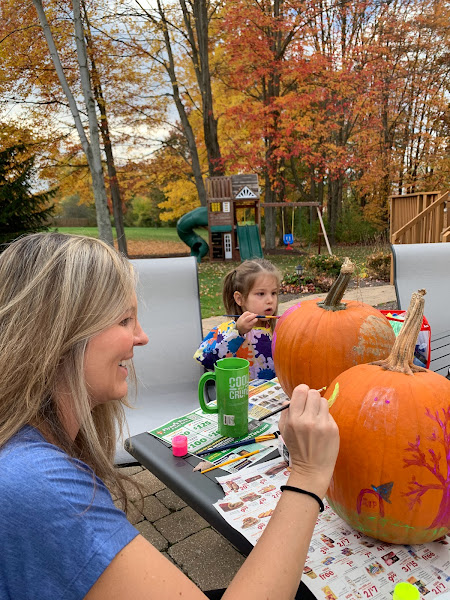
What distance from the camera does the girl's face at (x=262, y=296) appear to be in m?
2.70

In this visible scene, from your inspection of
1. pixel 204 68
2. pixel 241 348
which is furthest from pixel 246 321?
pixel 204 68

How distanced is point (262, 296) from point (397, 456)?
1.78 meters

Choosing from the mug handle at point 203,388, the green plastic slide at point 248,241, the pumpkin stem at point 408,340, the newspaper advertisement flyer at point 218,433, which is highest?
the pumpkin stem at point 408,340

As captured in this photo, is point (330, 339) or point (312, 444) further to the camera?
point (330, 339)

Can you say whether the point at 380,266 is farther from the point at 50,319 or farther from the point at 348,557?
the point at 50,319

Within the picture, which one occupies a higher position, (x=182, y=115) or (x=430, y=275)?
(x=182, y=115)

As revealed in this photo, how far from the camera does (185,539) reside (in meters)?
2.40

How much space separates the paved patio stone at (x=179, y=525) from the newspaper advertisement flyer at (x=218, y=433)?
1047mm

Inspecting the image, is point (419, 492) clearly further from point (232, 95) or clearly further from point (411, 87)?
point (411, 87)

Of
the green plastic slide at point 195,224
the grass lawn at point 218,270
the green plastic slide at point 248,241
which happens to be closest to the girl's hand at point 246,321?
the grass lawn at point 218,270

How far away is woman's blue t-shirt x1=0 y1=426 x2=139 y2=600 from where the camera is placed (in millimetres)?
752

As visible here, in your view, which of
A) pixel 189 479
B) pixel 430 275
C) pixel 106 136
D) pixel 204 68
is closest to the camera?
pixel 189 479

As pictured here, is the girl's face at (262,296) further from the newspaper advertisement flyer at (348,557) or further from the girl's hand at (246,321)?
the newspaper advertisement flyer at (348,557)

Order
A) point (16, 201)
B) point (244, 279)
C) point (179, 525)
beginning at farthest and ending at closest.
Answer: point (16, 201)
point (244, 279)
point (179, 525)
